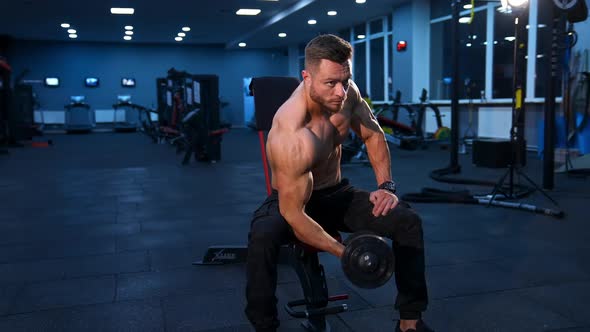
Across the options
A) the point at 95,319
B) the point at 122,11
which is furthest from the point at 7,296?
the point at 122,11

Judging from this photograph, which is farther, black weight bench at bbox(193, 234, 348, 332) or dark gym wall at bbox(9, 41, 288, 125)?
dark gym wall at bbox(9, 41, 288, 125)

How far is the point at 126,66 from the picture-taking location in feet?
50.5

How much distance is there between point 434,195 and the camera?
3.89 metres

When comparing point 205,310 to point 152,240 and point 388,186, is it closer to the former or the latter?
point 388,186

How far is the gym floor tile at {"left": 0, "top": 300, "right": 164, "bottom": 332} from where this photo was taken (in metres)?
1.77

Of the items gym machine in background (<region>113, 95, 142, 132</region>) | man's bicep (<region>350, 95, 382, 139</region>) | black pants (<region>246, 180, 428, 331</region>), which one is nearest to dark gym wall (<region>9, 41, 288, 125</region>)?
gym machine in background (<region>113, 95, 142, 132</region>)

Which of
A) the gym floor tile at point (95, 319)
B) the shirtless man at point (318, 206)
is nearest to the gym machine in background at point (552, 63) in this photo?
the shirtless man at point (318, 206)

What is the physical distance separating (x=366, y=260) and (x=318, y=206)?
0.38 m

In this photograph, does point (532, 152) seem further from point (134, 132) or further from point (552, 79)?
point (134, 132)

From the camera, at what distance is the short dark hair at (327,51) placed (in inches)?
56.5

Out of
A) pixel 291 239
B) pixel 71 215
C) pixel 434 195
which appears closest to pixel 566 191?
pixel 434 195

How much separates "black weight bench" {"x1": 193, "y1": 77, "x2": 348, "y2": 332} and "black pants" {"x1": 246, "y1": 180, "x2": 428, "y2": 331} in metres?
0.09

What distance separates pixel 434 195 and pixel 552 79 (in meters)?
1.32

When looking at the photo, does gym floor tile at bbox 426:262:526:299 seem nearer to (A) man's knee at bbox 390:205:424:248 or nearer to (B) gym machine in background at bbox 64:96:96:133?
(A) man's knee at bbox 390:205:424:248
